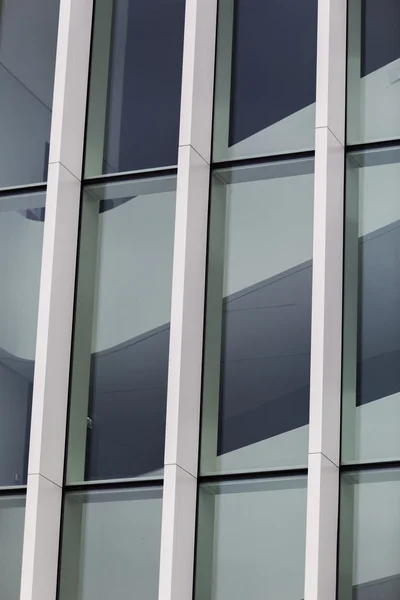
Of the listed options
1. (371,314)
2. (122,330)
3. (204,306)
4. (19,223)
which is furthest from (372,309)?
(19,223)

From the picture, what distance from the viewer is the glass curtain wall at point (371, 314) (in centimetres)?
1145

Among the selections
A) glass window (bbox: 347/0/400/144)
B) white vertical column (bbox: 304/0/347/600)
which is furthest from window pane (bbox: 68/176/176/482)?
glass window (bbox: 347/0/400/144)

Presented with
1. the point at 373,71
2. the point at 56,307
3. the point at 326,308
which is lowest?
the point at 326,308

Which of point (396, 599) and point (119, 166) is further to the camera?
point (119, 166)

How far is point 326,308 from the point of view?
1176 cm

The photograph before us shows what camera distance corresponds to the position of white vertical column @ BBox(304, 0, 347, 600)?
1126 centimetres

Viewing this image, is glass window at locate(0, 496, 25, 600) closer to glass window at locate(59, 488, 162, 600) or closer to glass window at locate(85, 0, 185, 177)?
glass window at locate(59, 488, 162, 600)

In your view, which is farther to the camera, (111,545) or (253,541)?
(111,545)

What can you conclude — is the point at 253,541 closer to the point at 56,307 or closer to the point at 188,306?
the point at 188,306

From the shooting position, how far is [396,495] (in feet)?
37.6

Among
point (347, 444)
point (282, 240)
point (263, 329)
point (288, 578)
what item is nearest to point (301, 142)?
point (282, 240)

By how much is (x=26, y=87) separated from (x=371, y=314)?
4313mm

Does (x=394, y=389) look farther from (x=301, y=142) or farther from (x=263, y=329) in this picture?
(x=301, y=142)

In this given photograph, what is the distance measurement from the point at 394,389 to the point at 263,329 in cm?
133
